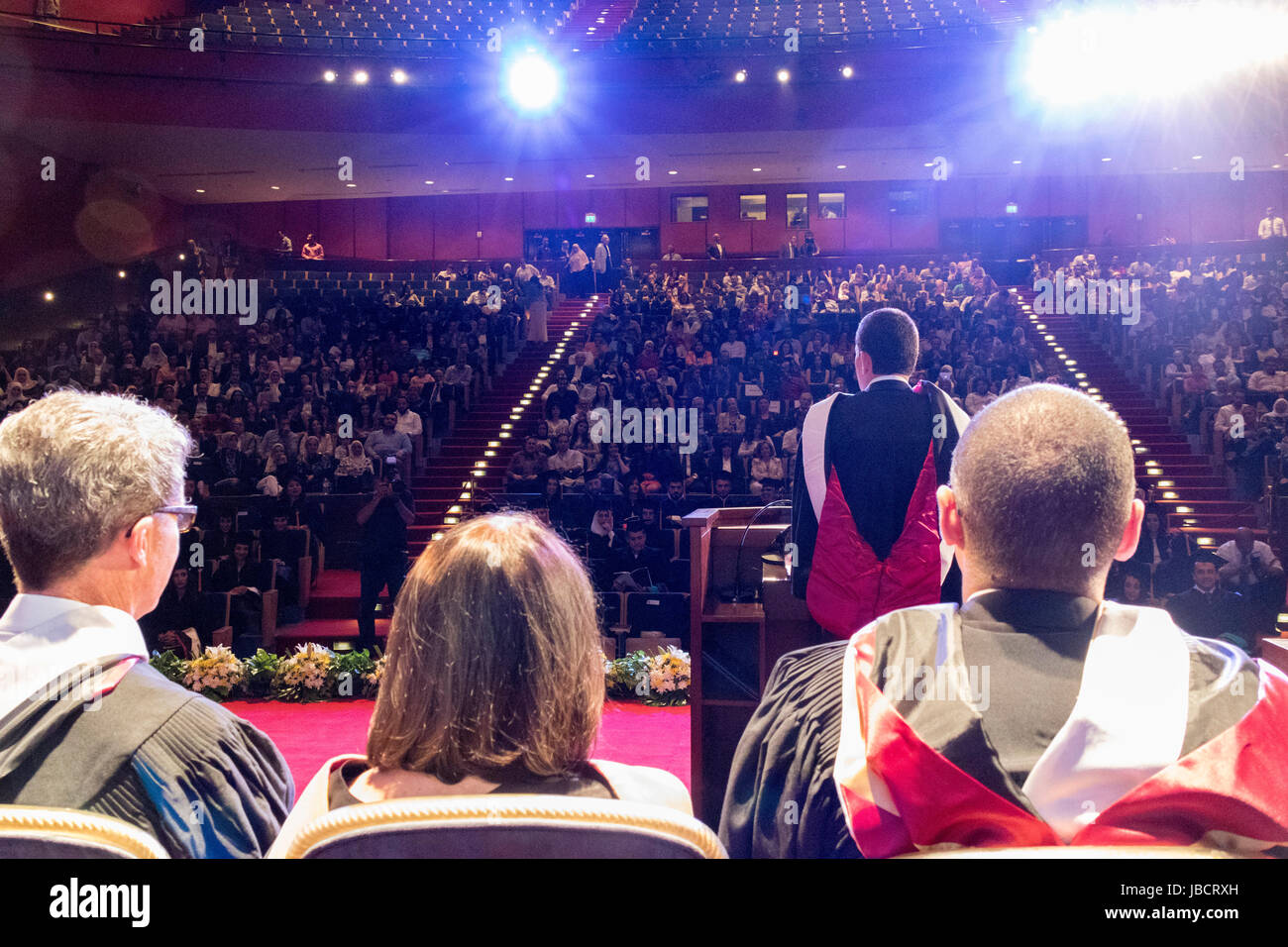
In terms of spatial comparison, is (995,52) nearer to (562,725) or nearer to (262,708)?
(262,708)

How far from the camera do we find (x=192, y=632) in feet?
19.2

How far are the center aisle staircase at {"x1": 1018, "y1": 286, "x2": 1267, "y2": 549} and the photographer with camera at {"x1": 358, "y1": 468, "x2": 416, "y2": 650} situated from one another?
5536mm

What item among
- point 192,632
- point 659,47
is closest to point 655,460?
point 192,632

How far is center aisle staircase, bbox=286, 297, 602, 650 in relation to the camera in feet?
23.9

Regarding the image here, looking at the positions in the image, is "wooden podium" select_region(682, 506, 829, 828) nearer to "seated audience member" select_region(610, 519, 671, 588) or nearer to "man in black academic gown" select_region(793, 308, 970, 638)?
"man in black academic gown" select_region(793, 308, 970, 638)

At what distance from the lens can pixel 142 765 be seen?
3.60ft

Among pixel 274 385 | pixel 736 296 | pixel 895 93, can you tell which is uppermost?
pixel 895 93

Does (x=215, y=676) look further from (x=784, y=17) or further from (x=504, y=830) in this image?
(x=784, y=17)

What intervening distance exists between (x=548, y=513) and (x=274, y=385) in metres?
4.17

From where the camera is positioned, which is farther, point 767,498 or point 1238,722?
point 767,498

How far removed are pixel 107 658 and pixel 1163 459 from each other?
941cm

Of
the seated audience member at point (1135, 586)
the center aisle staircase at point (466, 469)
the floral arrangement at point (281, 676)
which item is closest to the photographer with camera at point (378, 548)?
the center aisle staircase at point (466, 469)
